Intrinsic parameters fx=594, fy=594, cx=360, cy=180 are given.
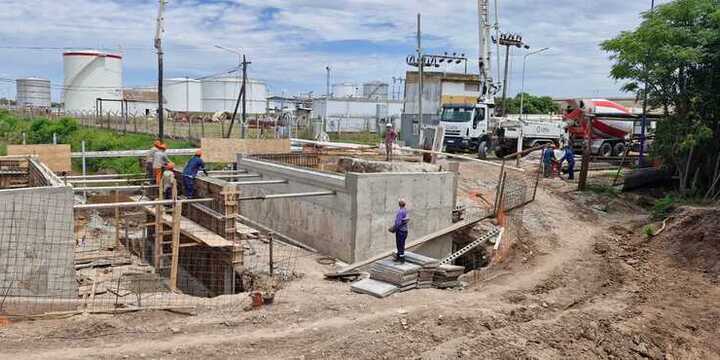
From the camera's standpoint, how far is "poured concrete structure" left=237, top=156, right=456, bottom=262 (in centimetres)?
1488

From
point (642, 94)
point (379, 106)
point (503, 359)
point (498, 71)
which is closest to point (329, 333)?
point (503, 359)

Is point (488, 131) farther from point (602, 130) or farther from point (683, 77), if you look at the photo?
point (683, 77)

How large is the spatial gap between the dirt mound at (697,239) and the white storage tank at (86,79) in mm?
57794

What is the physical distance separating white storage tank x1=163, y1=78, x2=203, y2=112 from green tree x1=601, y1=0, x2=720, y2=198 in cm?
6271

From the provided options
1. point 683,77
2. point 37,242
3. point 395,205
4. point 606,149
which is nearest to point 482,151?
point 606,149

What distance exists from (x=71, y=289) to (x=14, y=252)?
1.07 meters

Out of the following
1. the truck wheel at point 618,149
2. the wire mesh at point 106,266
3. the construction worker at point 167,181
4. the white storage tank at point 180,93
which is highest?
the white storage tank at point 180,93

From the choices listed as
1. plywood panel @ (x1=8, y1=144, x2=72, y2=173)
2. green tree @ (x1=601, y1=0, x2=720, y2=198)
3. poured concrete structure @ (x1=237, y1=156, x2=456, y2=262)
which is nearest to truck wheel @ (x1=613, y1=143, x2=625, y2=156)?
green tree @ (x1=601, y1=0, x2=720, y2=198)

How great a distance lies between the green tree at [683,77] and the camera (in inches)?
677

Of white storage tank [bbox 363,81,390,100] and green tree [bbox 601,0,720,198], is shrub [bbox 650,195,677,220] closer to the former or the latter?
green tree [bbox 601,0,720,198]

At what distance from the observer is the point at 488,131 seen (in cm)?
3017

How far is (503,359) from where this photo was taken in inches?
331

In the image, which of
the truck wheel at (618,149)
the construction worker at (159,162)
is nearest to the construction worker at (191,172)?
the construction worker at (159,162)

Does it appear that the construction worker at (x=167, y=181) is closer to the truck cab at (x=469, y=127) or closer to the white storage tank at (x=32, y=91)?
Result: the truck cab at (x=469, y=127)
